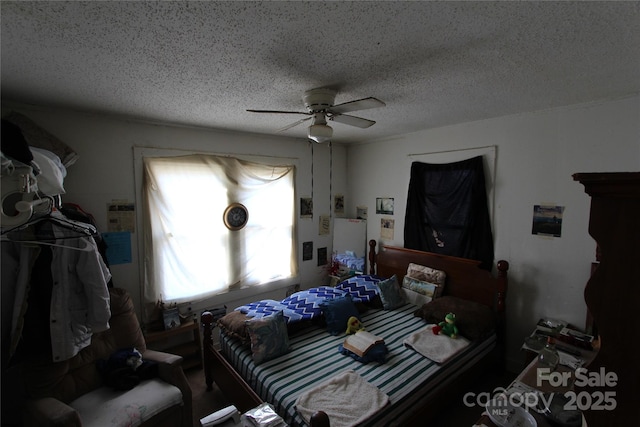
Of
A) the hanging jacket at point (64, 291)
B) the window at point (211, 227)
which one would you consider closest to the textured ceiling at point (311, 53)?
the window at point (211, 227)

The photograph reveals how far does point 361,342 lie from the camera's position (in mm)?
2266

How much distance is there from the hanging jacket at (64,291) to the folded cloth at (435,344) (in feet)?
7.67

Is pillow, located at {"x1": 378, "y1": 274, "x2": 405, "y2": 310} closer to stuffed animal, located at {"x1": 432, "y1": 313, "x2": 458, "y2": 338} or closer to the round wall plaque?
stuffed animal, located at {"x1": 432, "y1": 313, "x2": 458, "y2": 338}

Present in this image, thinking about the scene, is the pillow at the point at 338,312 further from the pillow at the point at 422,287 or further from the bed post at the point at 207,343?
the bed post at the point at 207,343

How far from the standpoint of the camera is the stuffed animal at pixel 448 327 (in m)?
2.51

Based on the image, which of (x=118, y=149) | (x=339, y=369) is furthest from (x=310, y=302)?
(x=118, y=149)

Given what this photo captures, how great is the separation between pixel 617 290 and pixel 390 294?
2.53m

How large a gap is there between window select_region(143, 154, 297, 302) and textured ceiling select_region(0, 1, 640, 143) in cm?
83

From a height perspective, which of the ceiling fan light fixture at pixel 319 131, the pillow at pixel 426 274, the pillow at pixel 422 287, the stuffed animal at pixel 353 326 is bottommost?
the stuffed animal at pixel 353 326

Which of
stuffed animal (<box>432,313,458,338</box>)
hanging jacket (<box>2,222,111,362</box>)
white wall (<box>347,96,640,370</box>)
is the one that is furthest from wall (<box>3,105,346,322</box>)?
white wall (<box>347,96,640,370</box>)

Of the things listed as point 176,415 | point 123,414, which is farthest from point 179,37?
point 176,415

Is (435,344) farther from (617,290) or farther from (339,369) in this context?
(617,290)

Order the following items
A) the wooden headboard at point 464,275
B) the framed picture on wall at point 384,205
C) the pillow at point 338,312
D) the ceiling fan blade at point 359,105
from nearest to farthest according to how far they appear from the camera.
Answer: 1. the ceiling fan blade at point 359,105
2. the pillow at point 338,312
3. the wooden headboard at point 464,275
4. the framed picture on wall at point 384,205

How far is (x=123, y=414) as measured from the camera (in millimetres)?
1785
